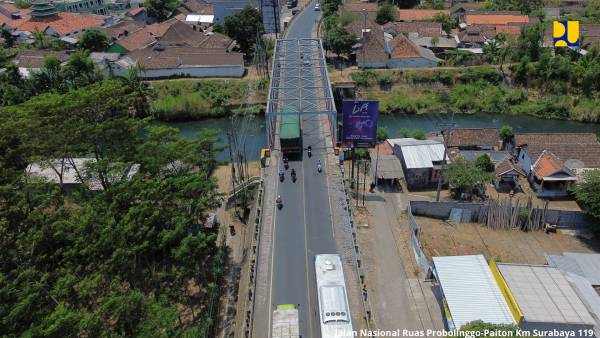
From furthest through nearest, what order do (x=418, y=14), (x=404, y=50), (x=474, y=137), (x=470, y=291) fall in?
(x=418, y=14) < (x=404, y=50) < (x=474, y=137) < (x=470, y=291)

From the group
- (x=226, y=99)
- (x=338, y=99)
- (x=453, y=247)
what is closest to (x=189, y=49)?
(x=226, y=99)

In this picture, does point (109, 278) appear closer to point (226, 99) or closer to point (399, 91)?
point (226, 99)

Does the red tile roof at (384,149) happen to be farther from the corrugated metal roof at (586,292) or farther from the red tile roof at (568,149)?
the corrugated metal roof at (586,292)

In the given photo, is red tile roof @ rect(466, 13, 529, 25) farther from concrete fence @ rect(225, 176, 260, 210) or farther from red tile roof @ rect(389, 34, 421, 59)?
concrete fence @ rect(225, 176, 260, 210)

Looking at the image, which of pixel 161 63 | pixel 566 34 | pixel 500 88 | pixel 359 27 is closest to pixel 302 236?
pixel 161 63

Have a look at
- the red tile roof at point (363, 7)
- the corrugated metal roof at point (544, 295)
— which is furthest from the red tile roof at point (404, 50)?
the corrugated metal roof at point (544, 295)

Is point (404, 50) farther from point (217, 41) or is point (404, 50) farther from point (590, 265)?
point (590, 265)

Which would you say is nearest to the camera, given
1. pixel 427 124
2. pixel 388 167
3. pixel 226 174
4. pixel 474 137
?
pixel 388 167
